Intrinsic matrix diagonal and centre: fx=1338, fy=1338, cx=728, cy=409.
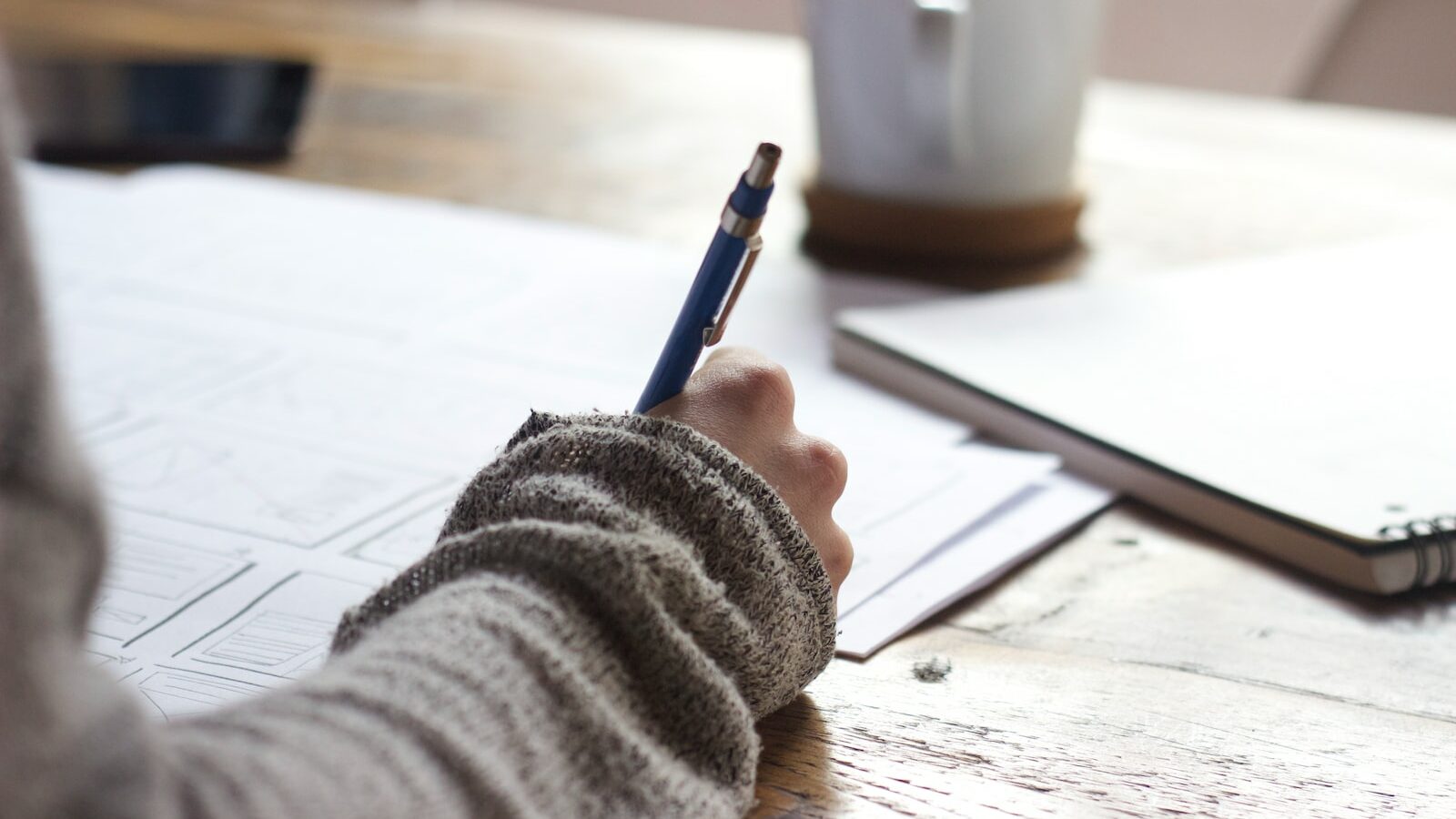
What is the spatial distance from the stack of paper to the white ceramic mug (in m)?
0.07

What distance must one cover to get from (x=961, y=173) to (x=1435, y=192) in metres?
0.36

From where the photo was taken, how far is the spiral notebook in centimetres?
46

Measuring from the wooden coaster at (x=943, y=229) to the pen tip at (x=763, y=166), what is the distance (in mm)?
428

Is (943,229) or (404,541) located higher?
(943,229)

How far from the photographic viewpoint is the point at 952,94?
0.70 m

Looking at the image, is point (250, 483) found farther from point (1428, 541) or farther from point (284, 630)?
point (1428, 541)

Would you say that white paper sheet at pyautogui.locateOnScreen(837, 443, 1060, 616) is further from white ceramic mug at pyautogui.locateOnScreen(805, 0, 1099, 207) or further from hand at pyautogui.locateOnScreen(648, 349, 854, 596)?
white ceramic mug at pyautogui.locateOnScreen(805, 0, 1099, 207)

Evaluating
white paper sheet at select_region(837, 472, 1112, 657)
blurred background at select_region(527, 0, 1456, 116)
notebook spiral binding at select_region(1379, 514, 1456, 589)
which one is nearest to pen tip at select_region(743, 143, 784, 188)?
white paper sheet at select_region(837, 472, 1112, 657)

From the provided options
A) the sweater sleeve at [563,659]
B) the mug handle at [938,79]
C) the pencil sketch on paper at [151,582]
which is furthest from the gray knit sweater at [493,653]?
the mug handle at [938,79]

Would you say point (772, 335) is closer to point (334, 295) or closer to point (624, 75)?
point (334, 295)

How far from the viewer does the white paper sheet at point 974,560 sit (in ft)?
→ 1.34

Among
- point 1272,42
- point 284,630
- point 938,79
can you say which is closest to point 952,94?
point 938,79

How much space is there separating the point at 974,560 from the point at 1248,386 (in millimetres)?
182

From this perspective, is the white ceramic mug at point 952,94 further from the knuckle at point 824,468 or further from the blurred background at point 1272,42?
the blurred background at point 1272,42
